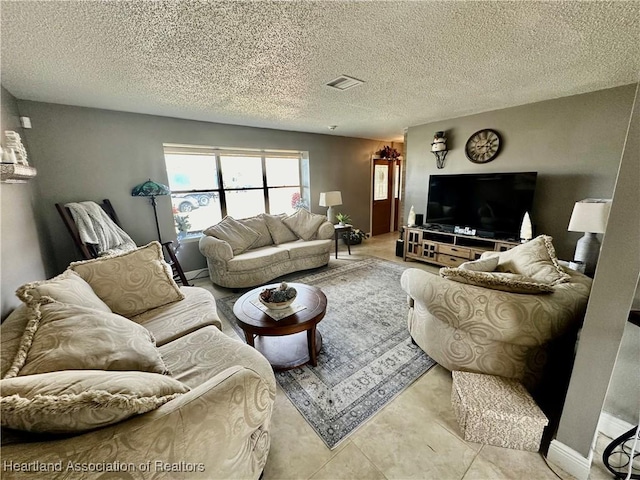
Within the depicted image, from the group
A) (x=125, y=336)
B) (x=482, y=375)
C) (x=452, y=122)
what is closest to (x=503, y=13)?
(x=482, y=375)

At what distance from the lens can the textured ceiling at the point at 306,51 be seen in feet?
4.45

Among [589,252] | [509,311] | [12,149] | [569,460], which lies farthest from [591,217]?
[12,149]

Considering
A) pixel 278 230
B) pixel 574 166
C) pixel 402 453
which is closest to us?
pixel 402 453

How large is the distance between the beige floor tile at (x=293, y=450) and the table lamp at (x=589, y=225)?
2714 mm

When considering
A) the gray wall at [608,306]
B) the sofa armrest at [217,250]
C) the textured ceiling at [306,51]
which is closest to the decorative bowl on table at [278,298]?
the sofa armrest at [217,250]

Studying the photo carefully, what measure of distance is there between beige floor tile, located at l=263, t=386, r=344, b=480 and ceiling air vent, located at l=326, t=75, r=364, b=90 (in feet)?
8.60

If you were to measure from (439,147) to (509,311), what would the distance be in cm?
329

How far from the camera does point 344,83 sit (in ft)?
7.77

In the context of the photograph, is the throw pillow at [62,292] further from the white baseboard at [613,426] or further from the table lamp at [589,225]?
the table lamp at [589,225]

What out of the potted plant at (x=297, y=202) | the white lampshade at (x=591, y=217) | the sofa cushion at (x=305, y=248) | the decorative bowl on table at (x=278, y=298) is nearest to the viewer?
the decorative bowl on table at (x=278, y=298)

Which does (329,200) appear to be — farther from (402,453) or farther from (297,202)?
(402,453)

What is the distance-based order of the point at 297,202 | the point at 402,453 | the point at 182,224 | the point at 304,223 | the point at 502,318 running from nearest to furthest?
the point at 402,453 < the point at 502,318 < the point at 182,224 < the point at 304,223 < the point at 297,202

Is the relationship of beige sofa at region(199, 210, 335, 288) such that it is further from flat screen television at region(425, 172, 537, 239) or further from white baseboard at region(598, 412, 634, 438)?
white baseboard at region(598, 412, 634, 438)

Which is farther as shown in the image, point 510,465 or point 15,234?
point 15,234
